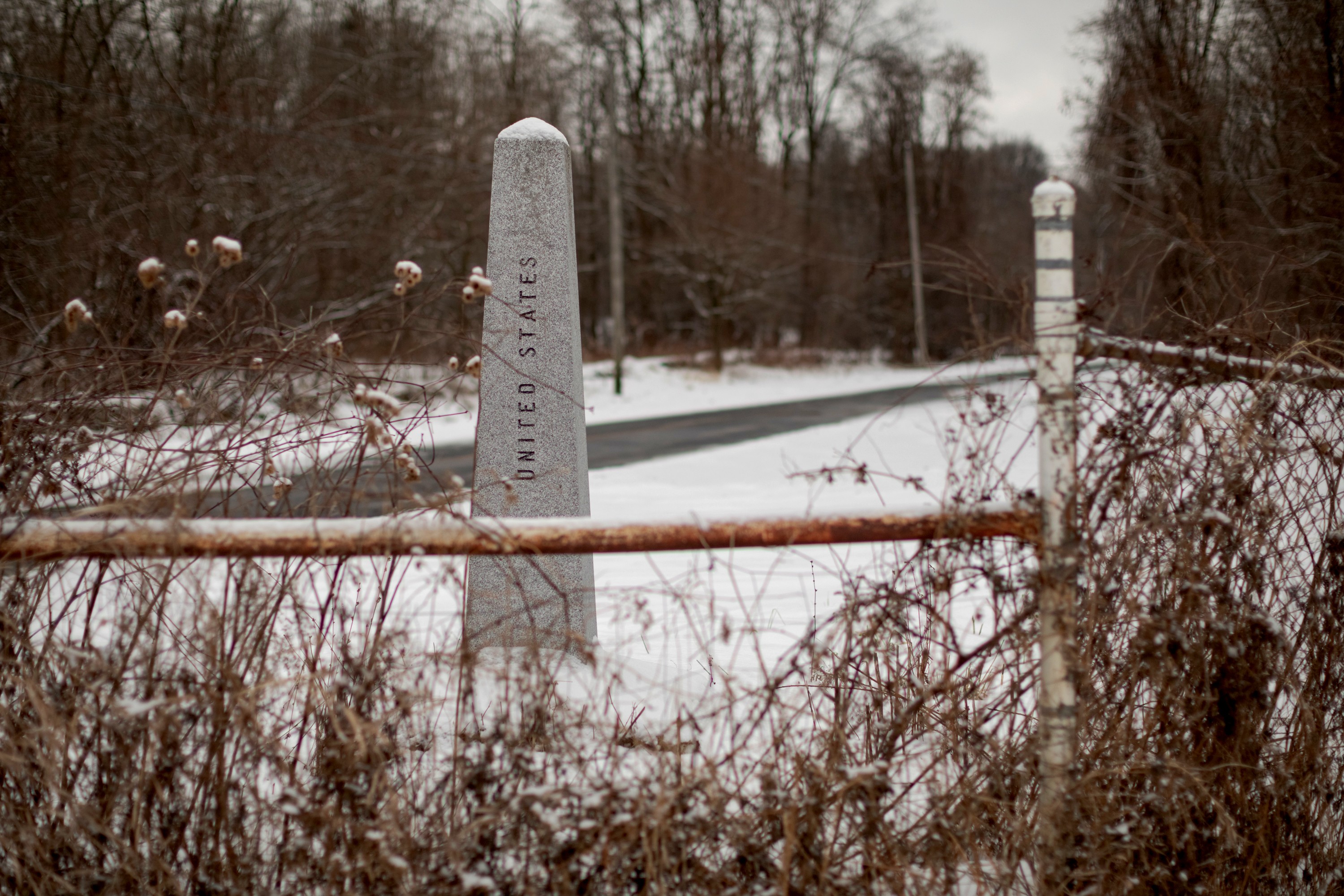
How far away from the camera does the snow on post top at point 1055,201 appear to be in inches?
72.4

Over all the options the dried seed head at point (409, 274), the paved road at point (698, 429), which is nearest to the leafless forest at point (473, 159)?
the dried seed head at point (409, 274)

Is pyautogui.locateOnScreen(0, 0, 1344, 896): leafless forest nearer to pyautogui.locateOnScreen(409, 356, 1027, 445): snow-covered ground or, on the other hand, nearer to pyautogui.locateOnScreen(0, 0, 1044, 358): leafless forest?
pyautogui.locateOnScreen(0, 0, 1044, 358): leafless forest

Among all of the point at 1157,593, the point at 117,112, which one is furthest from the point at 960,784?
the point at 117,112

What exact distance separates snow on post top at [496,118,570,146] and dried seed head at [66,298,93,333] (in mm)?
2008

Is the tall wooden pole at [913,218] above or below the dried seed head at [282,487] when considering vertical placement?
above

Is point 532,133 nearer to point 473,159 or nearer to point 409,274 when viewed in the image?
point 409,274

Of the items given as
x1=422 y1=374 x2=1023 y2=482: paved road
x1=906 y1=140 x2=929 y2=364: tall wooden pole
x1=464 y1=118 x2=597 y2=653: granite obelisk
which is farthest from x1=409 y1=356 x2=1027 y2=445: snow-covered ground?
x1=464 y1=118 x2=597 y2=653: granite obelisk

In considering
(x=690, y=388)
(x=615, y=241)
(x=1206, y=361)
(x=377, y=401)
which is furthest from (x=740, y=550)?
(x=690, y=388)

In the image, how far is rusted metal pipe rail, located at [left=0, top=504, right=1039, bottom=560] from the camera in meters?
1.82

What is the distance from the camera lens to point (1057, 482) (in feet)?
6.30

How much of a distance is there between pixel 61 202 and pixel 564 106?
17.3 metres

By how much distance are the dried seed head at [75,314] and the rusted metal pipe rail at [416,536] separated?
515 mm

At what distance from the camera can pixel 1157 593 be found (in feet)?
7.88

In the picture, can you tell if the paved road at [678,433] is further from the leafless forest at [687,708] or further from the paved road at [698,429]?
the leafless forest at [687,708]
